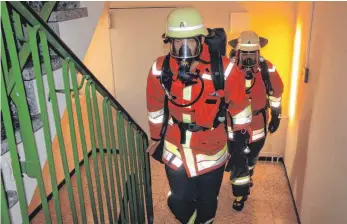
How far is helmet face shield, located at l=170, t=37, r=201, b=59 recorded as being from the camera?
2193 millimetres

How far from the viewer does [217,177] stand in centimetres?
265

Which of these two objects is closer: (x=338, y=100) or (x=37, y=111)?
(x=37, y=111)

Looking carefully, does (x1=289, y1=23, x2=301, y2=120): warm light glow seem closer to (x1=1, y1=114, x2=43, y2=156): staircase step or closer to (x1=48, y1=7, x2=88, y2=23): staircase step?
(x1=48, y1=7, x2=88, y2=23): staircase step

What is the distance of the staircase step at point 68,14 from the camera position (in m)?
1.59

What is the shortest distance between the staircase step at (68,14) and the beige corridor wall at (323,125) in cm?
158

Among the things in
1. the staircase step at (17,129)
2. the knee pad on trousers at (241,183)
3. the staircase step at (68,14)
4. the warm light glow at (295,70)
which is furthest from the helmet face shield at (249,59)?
the staircase step at (17,129)

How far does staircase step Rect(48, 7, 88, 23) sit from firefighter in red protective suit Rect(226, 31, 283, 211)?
5.41 ft

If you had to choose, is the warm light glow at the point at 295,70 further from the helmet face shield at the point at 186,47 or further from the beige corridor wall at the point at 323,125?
the helmet face shield at the point at 186,47

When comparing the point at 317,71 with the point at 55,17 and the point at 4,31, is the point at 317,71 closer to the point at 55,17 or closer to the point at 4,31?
the point at 55,17

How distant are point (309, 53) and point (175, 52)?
154 cm

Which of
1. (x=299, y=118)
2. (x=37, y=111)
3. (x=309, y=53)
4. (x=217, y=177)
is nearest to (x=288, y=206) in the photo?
(x=299, y=118)

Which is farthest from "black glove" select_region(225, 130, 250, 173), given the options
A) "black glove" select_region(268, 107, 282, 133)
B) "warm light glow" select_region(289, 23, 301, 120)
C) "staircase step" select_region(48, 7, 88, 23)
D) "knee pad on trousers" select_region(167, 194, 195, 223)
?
"staircase step" select_region(48, 7, 88, 23)

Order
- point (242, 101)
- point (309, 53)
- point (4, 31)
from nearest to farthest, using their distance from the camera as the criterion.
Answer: point (4, 31) < point (242, 101) < point (309, 53)

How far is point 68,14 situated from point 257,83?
1980 mm
